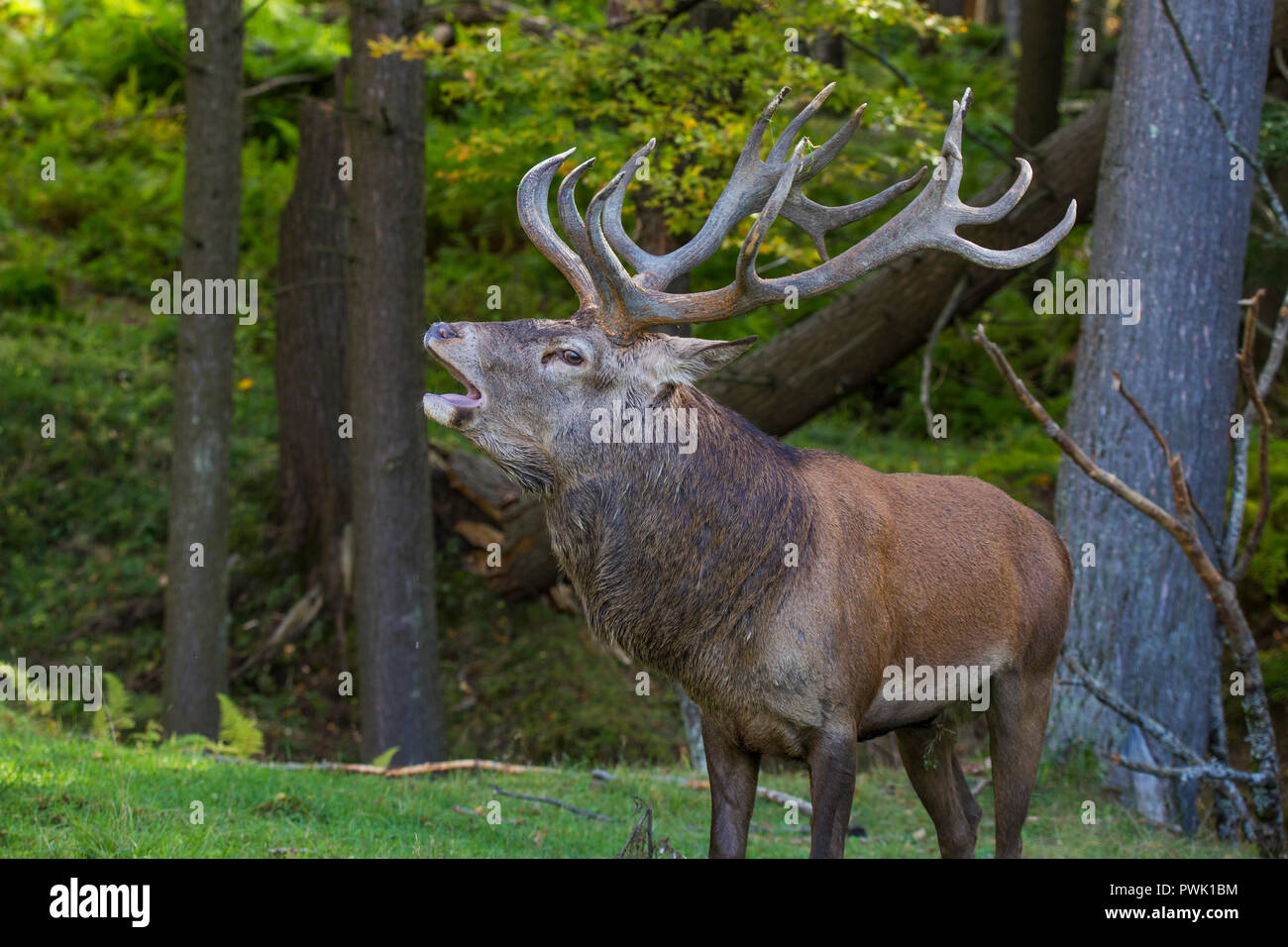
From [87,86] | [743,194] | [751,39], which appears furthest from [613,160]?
[87,86]

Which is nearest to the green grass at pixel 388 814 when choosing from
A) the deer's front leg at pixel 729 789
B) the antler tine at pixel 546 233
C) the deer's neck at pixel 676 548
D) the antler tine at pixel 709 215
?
the deer's front leg at pixel 729 789

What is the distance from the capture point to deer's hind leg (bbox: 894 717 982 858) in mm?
5559

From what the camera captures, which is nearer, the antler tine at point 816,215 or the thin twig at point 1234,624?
the antler tine at point 816,215

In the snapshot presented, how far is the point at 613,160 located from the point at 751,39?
3.95ft

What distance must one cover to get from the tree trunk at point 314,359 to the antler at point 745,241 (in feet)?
24.8

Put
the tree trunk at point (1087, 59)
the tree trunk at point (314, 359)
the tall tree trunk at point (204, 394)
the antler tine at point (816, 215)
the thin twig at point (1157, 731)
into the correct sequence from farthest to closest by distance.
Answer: the tree trunk at point (1087, 59)
the tree trunk at point (314, 359)
the tall tree trunk at point (204, 394)
the thin twig at point (1157, 731)
the antler tine at point (816, 215)

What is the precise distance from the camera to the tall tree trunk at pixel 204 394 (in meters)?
9.54

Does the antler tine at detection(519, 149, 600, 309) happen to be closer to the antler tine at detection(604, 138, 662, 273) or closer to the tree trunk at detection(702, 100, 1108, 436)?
the antler tine at detection(604, 138, 662, 273)

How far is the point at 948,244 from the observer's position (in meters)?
5.02

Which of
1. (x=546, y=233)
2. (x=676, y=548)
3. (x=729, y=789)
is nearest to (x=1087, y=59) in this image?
(x=546, y=233)

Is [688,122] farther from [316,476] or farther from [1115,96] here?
[316,476]

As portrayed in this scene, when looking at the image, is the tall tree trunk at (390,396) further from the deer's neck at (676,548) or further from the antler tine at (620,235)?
the deer's neck at (676,548)

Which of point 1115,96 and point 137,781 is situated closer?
point 137,781

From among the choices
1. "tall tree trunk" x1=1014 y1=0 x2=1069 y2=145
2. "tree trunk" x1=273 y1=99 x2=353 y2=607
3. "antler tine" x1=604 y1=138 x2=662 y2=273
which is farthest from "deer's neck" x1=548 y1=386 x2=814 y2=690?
"tall tree trunk" x1=1014 y1=0 x2=1069 y2=145
